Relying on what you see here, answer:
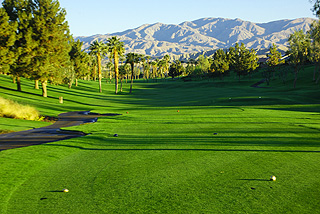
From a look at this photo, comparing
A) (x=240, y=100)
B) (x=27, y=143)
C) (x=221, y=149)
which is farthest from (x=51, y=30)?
(x=221, y=149)

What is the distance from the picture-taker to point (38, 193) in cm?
780

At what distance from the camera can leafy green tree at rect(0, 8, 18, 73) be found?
140 feet

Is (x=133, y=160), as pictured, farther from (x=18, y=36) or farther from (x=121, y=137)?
(x=18, y=36)

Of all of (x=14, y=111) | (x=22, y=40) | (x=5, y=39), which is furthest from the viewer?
(x=22, y=40)

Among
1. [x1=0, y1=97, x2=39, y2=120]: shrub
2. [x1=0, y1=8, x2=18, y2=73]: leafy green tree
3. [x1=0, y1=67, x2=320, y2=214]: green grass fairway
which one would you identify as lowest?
[x1=0, y1=97, x2=39, y2=120]: shrub

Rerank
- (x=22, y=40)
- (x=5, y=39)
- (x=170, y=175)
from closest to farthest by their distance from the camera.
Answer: (x=170, y=175) → (x=5, y=39) → (x=22, y=40)

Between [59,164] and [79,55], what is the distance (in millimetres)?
84673

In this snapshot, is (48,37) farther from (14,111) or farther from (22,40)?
(14,111)

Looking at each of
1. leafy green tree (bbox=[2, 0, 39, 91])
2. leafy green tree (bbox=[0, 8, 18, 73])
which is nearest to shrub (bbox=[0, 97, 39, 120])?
leafy green tree (bbox=[0, 8, 18, 73])

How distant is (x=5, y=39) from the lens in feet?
143

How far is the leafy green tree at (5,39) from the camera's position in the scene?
140 ft

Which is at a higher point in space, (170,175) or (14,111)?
(170,175)

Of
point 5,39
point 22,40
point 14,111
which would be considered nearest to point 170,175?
point 14,111

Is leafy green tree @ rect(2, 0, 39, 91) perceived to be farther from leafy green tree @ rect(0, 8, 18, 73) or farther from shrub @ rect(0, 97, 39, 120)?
shrub @ rect(0, 97, 39, 120)
